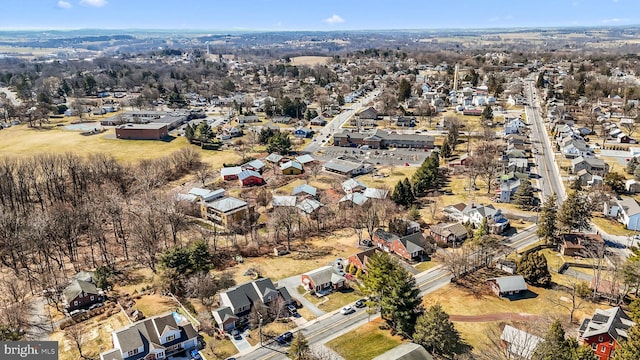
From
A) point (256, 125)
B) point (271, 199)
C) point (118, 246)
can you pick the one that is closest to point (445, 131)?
point (256, 125)

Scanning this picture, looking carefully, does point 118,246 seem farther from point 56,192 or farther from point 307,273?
point 307,273

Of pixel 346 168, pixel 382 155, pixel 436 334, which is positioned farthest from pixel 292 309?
pixel 382 155

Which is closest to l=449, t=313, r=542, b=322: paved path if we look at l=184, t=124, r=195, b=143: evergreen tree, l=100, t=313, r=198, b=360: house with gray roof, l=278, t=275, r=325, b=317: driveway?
l=278, t=275, r=325, b=317: driveway

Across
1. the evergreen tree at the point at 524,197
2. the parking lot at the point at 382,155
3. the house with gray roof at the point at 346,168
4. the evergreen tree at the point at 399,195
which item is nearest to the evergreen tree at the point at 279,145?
the parking lot at the point at 382,155

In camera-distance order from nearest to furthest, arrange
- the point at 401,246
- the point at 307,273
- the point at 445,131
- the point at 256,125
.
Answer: the point at 307,273 < the point at 401,246 < the point at 445,131 < the point at 256,125

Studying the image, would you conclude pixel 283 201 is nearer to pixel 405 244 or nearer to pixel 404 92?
pixel 405 244

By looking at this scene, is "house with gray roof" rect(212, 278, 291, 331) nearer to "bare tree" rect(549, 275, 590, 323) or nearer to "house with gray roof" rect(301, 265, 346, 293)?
"house with gray roof" rect(301, 265, 346, 293)
